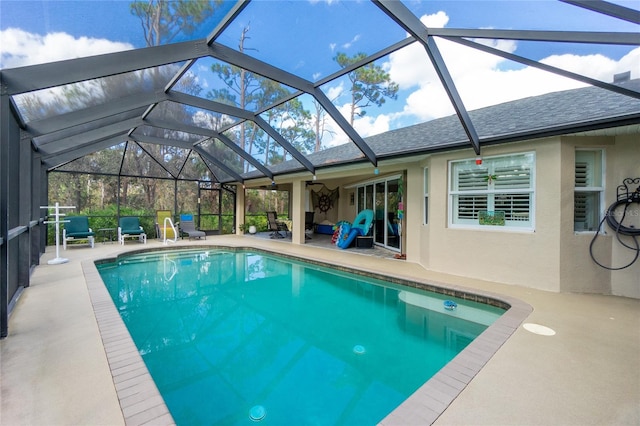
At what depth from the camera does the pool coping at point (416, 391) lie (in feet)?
6.45

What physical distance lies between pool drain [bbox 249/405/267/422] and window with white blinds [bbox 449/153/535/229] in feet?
18.6

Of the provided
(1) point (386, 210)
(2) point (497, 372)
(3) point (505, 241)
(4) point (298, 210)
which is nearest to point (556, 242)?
(3) point (505, 241)

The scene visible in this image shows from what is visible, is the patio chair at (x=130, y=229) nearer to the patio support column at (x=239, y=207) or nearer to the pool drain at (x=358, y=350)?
the patio support column at (x=239, y=207)

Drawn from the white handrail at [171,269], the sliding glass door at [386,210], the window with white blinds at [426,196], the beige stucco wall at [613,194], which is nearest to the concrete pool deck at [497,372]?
the beige stucco wall at [613,194]

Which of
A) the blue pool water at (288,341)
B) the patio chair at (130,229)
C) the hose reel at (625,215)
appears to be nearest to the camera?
the blue pool water at (288,341)

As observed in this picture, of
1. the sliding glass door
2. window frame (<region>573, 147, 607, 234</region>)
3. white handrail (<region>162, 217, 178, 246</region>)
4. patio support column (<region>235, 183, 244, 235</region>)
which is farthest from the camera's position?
patio support column (<region>235, 183, 244, 235</region>)

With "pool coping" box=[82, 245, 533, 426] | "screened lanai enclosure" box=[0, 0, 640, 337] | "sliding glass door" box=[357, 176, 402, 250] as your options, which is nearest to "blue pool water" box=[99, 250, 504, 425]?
"pool coping" box=[82, 245, 533, 426]

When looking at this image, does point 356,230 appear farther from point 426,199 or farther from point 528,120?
point 528,120

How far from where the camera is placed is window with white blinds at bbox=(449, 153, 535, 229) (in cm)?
565

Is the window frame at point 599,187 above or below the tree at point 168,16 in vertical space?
below

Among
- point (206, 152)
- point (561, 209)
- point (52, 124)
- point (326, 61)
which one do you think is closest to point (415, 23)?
point (326, 61)

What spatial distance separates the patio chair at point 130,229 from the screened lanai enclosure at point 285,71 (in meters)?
2.50

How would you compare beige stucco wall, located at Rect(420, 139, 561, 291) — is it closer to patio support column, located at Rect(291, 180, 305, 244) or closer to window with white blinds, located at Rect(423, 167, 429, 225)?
window with white blinds, located at Rect(423, 167, 429, 225)

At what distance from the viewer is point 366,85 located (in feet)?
19.7
